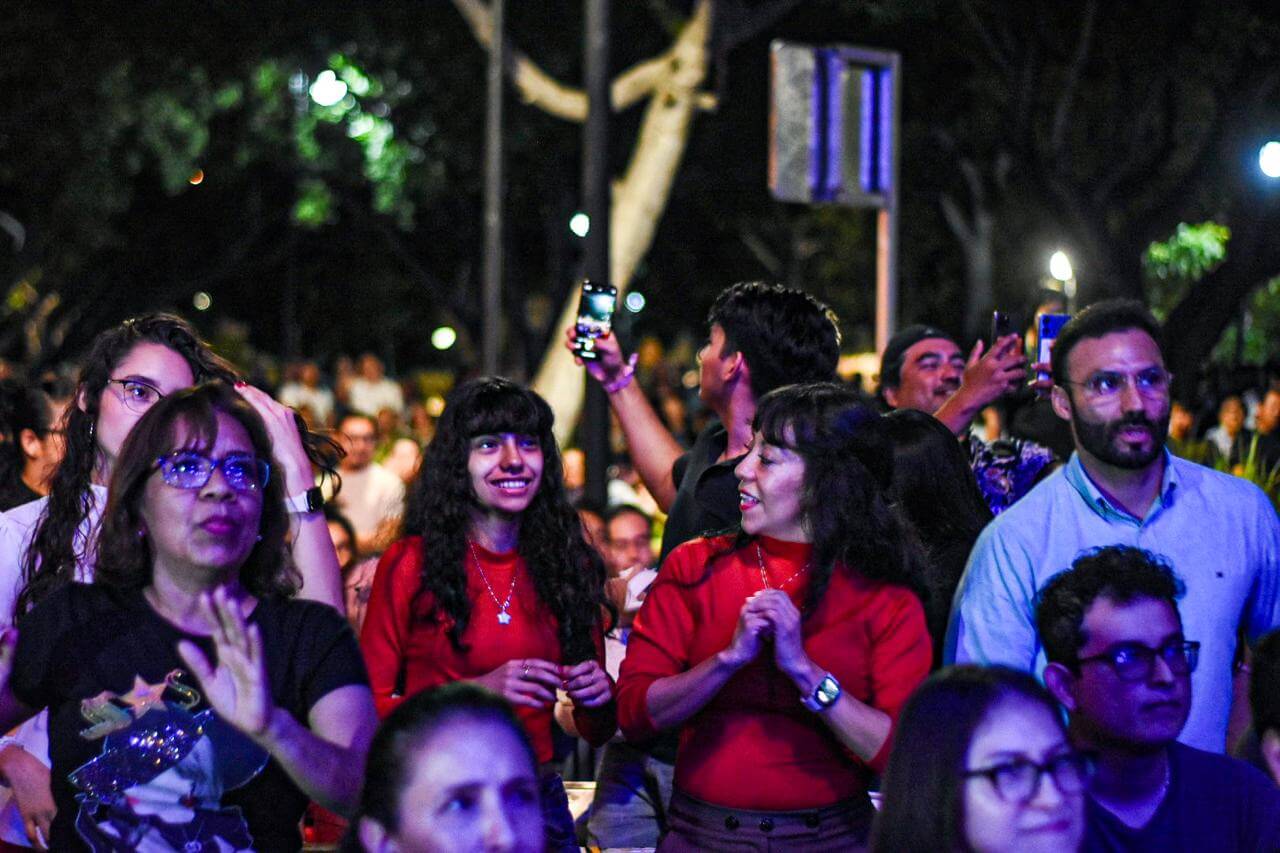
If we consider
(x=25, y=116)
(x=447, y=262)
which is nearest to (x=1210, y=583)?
(x=25, y=116)

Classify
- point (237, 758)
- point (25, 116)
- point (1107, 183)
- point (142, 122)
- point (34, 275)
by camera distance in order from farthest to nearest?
point (34, 275)
point (142, 122)
point (25, 116)
point (1107, 183)
point (237, 758)

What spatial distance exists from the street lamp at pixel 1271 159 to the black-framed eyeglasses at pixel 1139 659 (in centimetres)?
1148

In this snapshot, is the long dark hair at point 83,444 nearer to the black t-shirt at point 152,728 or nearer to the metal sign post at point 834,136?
the black t-shirt at point 152,728

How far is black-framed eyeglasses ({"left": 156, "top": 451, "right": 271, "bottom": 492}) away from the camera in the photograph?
10.8ft

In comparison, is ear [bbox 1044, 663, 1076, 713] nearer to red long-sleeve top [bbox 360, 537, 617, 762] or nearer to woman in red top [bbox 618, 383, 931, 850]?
woman in red top [bbox 618, 383, 931, 850]

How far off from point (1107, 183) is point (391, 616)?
18.4 meters

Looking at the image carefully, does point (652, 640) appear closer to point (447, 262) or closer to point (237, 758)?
point (237, 758)

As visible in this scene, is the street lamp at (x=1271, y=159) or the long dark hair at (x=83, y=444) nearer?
the long dark hair at (x=83, y=444)

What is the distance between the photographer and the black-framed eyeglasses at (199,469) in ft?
10.8

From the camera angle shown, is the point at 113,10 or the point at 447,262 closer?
the point at 113,10

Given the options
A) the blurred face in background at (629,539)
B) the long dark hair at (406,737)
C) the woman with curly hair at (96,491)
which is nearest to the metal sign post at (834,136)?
the blurred face in background at (629,539)

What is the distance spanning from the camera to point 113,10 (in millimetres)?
19906

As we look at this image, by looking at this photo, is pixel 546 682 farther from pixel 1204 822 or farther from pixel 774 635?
pixel 1204 822

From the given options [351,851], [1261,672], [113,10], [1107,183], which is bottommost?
[351,851]
